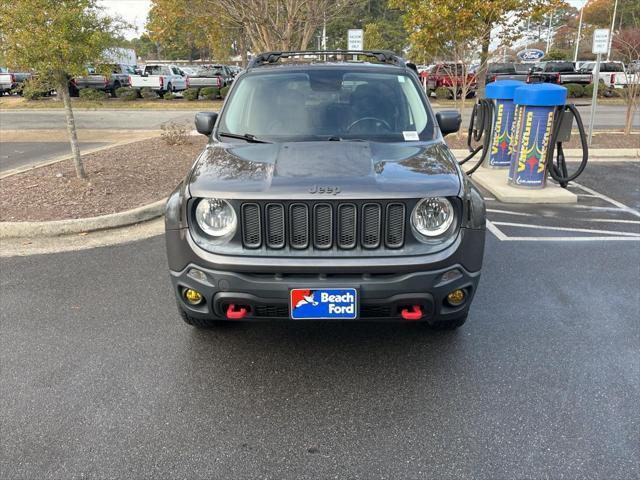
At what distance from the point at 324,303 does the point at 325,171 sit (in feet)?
2.61

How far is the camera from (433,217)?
10.5ft

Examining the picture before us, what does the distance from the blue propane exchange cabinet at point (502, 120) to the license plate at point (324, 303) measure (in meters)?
7.05

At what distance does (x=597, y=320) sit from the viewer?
4.10m

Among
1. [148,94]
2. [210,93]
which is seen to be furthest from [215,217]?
[148,94]

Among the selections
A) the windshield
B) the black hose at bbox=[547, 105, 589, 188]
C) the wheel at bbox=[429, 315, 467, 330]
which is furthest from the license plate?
the black hose at bbox=[547, 105, 589, 188]

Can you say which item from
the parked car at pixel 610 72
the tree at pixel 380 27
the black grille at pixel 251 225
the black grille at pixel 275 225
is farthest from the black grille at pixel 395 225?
the tree at pixel 380 27

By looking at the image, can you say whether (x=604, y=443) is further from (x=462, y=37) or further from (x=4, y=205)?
(x=462, y=37)

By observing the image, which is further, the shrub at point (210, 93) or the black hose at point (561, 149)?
the shrub at point (210, 93)

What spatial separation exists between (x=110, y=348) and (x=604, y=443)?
304cm

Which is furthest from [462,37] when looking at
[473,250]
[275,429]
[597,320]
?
[275,429]

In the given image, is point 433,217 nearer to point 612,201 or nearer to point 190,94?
point 612,201

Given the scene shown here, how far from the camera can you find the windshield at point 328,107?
13.5 feet

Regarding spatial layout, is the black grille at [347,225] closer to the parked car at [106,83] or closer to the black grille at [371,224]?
the black grille at [371,224]

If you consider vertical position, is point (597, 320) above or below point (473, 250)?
below
